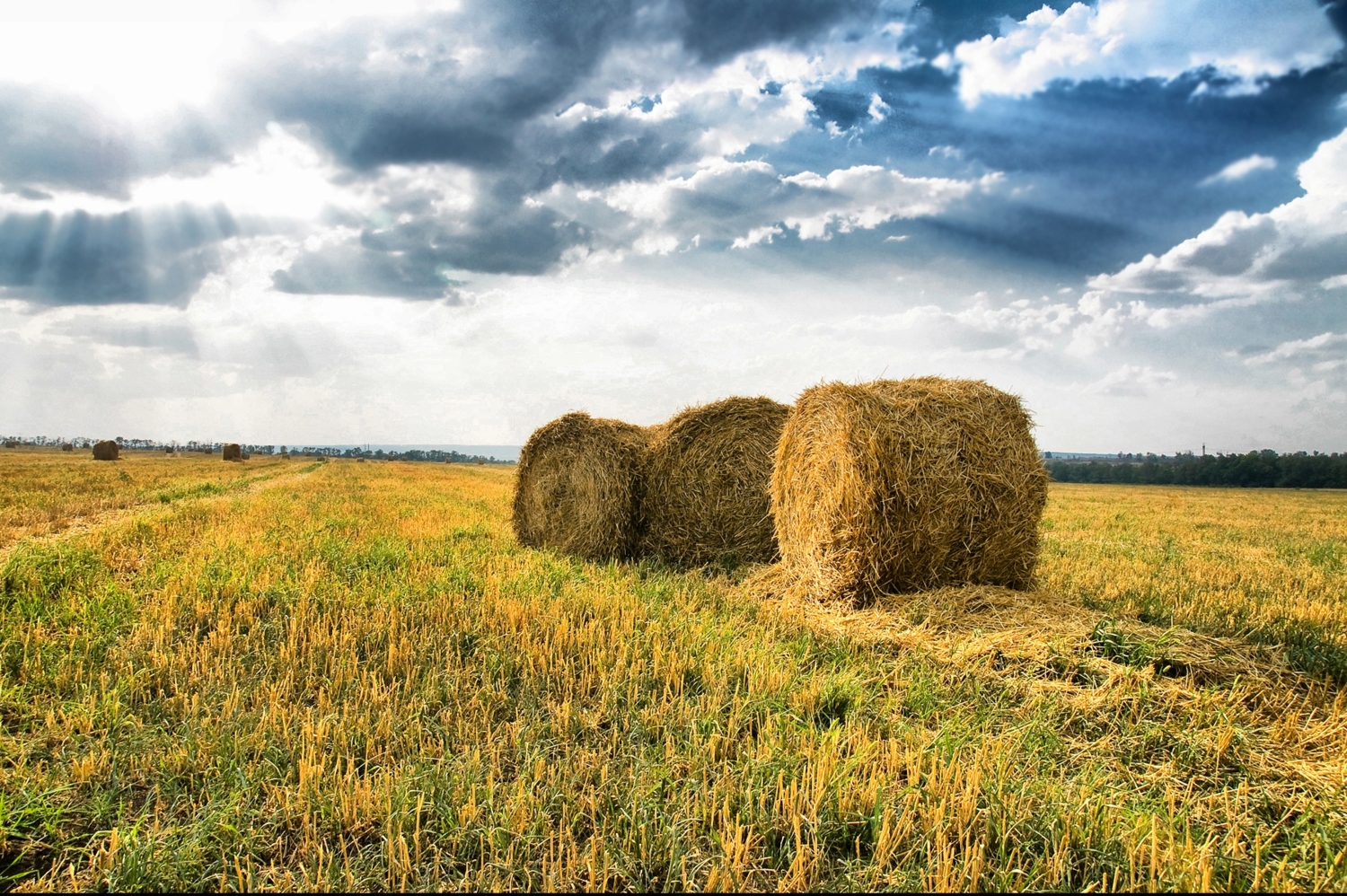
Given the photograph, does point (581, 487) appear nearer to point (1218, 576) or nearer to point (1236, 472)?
point (1218, 576)

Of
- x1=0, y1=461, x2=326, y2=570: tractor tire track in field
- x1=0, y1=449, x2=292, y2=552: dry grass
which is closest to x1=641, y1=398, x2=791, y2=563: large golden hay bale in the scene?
x1=0, y1=461, x2=326, y2=570: tractor tire track in field

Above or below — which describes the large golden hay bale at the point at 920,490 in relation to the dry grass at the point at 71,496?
above

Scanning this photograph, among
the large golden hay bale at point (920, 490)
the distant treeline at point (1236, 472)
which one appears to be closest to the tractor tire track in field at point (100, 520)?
the large golden hay bale at point (920, 490)

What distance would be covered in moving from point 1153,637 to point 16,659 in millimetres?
8525

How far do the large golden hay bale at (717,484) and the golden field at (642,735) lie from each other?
84.9 inches

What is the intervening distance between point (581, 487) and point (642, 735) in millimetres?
6538

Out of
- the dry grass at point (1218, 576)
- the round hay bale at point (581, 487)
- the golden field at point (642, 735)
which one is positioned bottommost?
the golden field at point (642, 735)

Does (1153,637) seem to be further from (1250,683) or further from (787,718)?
(787,718)

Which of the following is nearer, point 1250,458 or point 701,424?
point 701,424

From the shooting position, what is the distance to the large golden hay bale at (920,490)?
22.5 ft

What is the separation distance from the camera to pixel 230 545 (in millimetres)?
8742

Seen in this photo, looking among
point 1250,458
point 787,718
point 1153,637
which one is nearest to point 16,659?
point 787,718

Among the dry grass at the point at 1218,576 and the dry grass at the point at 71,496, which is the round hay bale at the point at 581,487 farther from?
the dry grass at the point at 71,496

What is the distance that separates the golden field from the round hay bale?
2.22 metres
